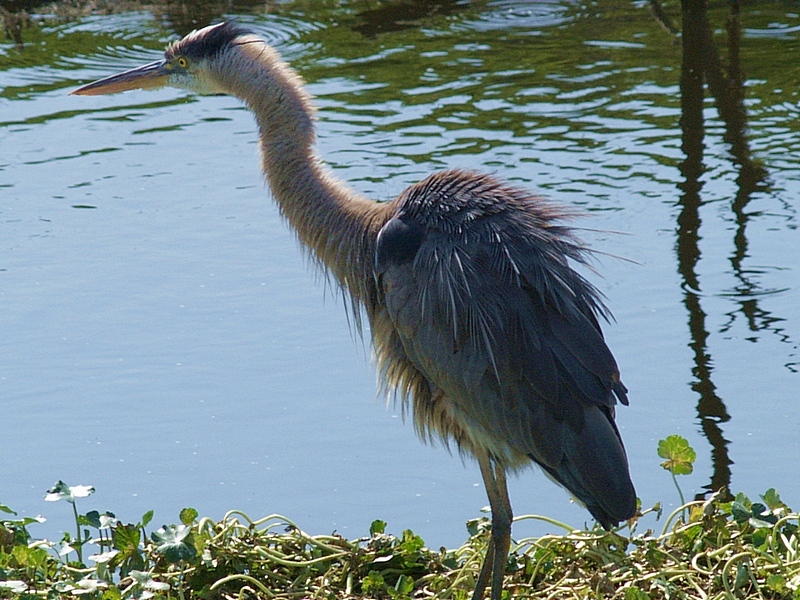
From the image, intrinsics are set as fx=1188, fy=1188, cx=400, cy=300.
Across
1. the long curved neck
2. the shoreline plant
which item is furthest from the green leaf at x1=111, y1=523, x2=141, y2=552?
the long curved neck

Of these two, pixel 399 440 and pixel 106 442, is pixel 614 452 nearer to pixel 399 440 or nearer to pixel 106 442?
pixel 399 440

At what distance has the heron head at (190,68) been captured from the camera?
4.42m

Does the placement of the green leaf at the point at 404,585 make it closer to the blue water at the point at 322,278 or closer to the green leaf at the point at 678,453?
the blue water at the point at 322,278

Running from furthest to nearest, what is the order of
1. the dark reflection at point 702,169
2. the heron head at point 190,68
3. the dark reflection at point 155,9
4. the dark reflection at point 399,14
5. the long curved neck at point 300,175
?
the dark reflection at point 155,9 < the dark reflection at point 399,14 < the dark reflection at point 702,169 < the heron head at point 190,68 < the long curved neck at point 300,175

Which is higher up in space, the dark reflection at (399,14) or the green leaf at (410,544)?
the dark reflection at (399,14)

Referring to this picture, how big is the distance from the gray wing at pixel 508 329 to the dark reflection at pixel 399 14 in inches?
280

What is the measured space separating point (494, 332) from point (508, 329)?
0.14 ft

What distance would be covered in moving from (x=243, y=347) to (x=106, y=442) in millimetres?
897

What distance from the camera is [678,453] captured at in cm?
387

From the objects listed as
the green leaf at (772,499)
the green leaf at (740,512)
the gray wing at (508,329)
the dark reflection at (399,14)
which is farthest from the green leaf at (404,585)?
the dark reflection at (399,14)

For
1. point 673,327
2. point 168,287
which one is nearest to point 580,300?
point 673,327

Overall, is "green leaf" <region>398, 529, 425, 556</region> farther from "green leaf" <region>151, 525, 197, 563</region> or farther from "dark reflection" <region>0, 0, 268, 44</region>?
"dark reflection" <region>0, 0, 268, 44</region>

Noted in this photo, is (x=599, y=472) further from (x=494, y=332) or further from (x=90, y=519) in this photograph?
(x=90, y=519)

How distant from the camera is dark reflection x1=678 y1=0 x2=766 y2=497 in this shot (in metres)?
4.99
